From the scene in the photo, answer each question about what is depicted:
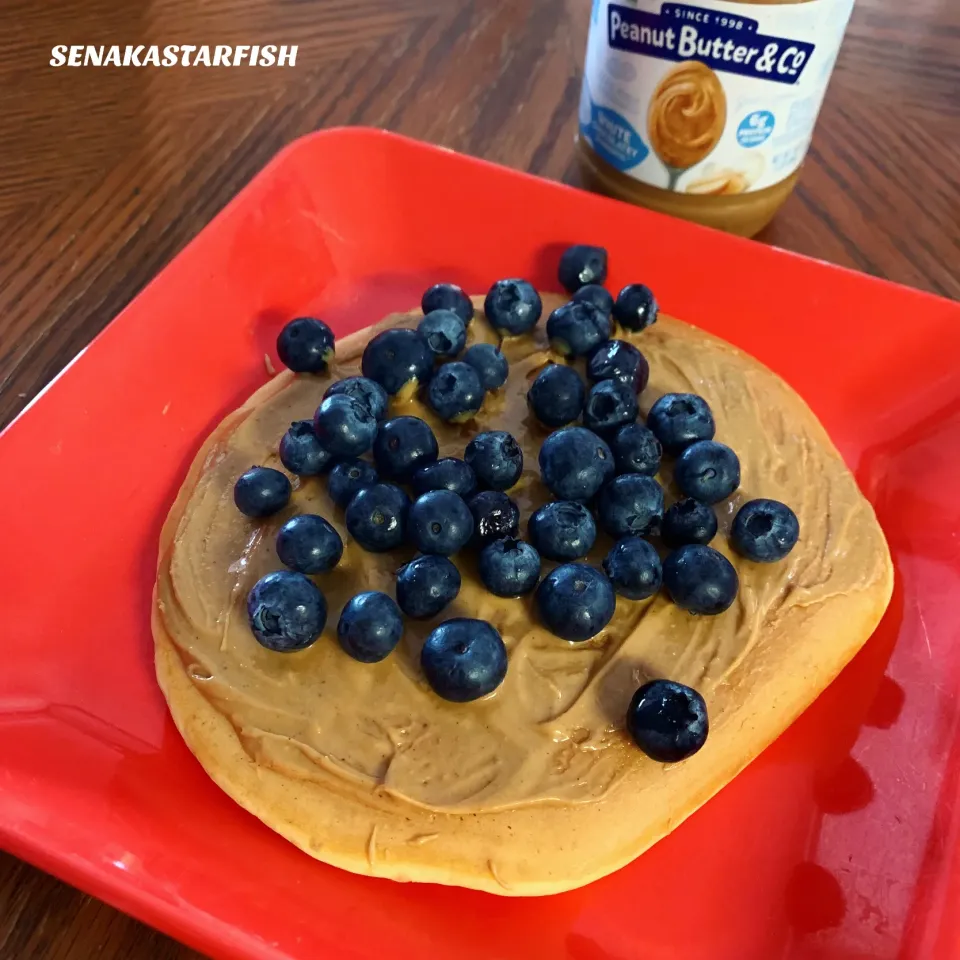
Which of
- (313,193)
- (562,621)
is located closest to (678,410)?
(562,621)

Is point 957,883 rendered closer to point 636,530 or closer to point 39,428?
point 636,530

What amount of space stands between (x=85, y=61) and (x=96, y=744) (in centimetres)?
157

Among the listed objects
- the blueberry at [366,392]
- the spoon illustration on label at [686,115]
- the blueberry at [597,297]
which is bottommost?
the blueberry at [366,392]

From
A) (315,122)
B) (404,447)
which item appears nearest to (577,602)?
(404,447)

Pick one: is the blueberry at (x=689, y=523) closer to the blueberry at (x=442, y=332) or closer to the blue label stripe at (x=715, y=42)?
the blueberry at (x=442, y=332)

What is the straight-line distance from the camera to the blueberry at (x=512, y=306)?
1345 millimetres

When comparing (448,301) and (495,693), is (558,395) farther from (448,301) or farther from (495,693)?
(495,693)

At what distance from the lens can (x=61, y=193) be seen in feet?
5.33

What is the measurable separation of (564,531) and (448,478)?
0.16m

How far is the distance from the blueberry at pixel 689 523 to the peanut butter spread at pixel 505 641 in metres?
0.06

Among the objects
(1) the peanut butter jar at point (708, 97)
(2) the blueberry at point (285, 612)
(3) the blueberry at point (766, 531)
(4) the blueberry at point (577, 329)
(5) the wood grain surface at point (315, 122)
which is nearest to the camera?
(2) the blueberry at point (285, 612)

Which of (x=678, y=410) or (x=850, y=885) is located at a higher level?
(x=678, y=410)

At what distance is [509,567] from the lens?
3.39ft

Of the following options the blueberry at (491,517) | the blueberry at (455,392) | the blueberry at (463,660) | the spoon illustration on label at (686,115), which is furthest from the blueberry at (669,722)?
the spoon illustration on label at (686,115)
